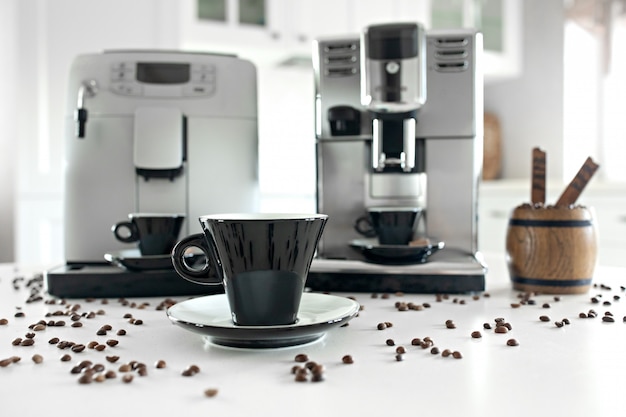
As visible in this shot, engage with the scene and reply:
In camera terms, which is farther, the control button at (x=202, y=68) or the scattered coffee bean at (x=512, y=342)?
the control button at (x=202, y=68)

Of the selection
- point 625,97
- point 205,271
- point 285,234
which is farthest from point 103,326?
point 625,97

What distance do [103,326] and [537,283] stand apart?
583 mm

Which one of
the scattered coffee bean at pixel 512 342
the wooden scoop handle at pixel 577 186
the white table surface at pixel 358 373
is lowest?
the white table surface at pixel 358 373

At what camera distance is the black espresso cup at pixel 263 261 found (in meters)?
0.62

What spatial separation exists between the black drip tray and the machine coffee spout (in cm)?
22

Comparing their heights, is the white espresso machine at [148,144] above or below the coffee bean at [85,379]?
above

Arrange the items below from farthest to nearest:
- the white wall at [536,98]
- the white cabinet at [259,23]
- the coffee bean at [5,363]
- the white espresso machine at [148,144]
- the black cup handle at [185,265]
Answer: the white wall at [536,98]
the white cabinet at [259,23]
the white espresso machine at [148,144]
the black cup handle at [185,265]
the coffee bean at [5,363]

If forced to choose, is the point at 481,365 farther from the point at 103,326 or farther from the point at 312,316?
the point at 103,326

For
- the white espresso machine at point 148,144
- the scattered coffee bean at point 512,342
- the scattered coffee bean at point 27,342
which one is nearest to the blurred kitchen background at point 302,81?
the white espresso machine at point 148,144

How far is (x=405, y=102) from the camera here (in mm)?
1001

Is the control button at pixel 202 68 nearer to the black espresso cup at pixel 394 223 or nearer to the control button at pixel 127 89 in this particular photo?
the control button at pixel 127 89

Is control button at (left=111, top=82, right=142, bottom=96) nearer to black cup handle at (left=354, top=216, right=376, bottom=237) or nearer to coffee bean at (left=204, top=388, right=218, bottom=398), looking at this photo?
black cup handle at (left=354, top=216, right=376, bottom=237)

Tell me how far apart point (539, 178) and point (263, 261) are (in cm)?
55

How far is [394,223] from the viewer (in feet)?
3.29
